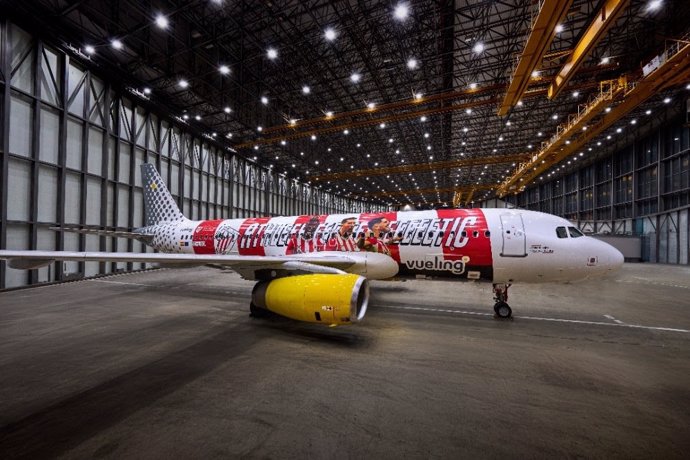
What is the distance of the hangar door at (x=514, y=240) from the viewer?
704cm

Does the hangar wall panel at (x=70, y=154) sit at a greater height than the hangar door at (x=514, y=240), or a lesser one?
greater

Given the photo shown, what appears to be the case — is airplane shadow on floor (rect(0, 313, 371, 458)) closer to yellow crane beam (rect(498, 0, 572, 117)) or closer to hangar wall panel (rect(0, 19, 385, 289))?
yellow crane beam (rect(498, 0, 572, 117))

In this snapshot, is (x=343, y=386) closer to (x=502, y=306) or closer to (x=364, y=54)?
(x=502, y=306)

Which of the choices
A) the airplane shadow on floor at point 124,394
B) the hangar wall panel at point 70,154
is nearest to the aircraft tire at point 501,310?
the airplane shadow on floor at point 124,394

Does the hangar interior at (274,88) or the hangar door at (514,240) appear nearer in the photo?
the hangar door at (514,240)

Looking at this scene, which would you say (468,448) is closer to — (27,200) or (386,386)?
(386,386)

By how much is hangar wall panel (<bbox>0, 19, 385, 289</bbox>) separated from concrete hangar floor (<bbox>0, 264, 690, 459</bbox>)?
23.7ft

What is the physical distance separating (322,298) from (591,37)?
14.1 m

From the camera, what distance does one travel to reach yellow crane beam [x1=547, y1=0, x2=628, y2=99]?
867 cm

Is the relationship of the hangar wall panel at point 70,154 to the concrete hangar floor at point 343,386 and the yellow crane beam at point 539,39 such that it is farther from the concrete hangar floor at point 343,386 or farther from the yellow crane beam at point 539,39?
the yellow crane beam at point 539,39

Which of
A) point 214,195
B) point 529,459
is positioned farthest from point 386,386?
point 214,195

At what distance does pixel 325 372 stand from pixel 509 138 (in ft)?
103

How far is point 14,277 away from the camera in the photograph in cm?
1176

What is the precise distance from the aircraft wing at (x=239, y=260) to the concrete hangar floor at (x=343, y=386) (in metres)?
1.49
